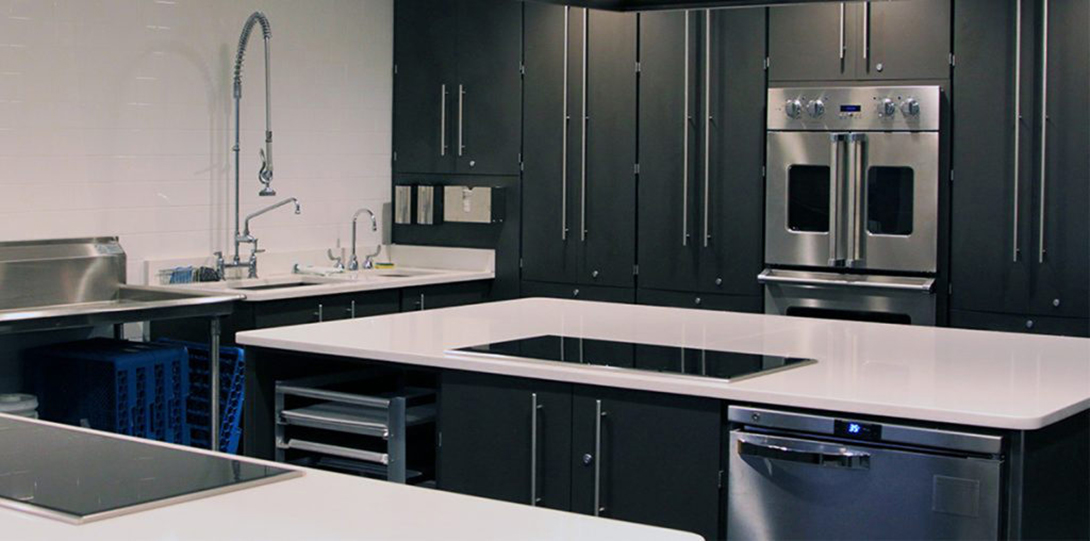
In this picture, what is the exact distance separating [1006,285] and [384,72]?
10.5 ft

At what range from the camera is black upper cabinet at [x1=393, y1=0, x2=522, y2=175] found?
666 cm

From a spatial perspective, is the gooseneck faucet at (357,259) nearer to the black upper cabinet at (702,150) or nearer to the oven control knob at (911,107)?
the black upper cabinet at (702,150)

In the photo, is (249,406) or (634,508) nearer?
(634,508)

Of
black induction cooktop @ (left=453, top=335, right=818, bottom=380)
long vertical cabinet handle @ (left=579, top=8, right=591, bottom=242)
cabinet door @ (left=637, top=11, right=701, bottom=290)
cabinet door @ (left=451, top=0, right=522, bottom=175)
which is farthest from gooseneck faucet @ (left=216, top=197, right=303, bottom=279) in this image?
black induction cooktop @ (left=453, top=335, right=818, bottom=380)

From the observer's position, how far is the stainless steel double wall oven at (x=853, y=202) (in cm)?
559

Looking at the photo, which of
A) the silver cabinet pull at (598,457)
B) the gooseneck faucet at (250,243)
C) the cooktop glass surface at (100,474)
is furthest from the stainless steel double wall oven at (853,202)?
the cooktop glass surface at (100,474)

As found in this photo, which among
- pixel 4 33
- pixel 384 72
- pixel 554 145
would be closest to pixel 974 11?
pixel 554 145

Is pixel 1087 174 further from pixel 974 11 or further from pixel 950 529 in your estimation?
pixel 950 529

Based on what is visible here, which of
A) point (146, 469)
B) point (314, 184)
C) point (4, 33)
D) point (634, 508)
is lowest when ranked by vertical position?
point (634, 508)

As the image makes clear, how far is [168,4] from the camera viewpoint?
5.88 metres

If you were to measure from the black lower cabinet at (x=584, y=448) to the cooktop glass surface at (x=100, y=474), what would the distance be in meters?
1.34

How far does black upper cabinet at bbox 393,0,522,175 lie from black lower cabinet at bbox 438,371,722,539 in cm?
317

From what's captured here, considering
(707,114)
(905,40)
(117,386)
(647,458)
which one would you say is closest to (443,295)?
(707,114)

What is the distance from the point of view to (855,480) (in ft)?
10.1
